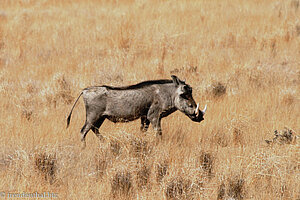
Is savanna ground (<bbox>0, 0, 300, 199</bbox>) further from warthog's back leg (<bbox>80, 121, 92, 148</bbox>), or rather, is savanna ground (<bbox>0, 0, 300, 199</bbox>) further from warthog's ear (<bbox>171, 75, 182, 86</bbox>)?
warthog's ear (<bbox>171, 75, 182, 86</bbox>)

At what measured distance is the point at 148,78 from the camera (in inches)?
339

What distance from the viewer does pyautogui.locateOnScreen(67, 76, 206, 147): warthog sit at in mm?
5430

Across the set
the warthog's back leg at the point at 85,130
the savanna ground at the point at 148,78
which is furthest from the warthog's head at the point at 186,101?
the warthog's back leg at the point at 85,130

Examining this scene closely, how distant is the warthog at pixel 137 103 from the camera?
17.8 ft

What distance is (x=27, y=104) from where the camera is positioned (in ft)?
23.9

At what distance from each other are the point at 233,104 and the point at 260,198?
309 cm

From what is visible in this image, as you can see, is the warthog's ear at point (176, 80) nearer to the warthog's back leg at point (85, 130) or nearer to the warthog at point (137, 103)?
the warthog at point (137, 103)

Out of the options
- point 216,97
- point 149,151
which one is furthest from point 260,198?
point 216,97

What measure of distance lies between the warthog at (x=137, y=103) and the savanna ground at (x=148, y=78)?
24cm

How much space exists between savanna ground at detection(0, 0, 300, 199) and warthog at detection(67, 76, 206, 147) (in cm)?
24

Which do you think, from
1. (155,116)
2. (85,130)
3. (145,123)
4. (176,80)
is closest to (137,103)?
(155,116)

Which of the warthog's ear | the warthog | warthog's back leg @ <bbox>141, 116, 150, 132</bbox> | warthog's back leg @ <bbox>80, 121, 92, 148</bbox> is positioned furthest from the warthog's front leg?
warthog's back leg @ <bbox>80, 121, 92, 148</bbox>

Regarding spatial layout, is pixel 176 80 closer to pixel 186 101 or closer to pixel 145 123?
pixel 186 101

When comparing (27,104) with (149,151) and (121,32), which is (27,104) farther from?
(121,32)
